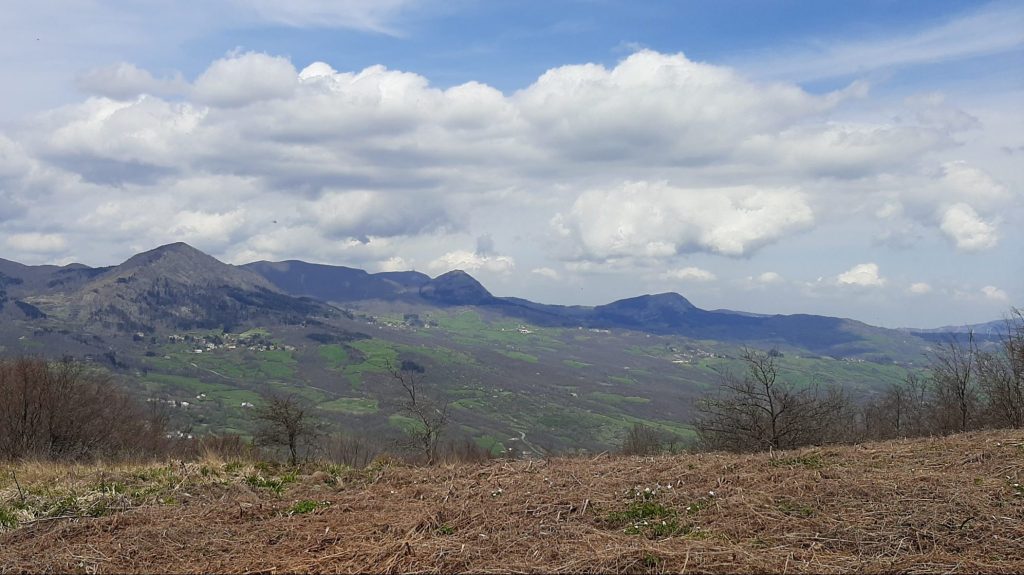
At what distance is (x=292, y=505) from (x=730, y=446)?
2486 centimetres

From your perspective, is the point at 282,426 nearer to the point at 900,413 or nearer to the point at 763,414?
the point at 763,414

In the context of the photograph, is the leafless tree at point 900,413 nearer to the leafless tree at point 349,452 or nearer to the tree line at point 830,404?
the tree line at point 830,404

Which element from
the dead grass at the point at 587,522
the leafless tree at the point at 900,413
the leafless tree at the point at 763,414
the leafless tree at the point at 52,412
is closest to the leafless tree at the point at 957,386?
the leafless tree at the point at 900,413

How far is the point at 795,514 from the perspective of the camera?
9375mm

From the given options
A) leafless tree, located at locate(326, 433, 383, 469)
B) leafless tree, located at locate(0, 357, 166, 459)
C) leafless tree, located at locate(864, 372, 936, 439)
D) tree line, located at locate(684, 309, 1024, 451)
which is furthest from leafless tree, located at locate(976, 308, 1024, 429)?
leafless tree, located at locate(0, 357, 166, 459)

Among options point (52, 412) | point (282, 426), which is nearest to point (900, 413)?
point (282, 426)

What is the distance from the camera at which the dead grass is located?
7.78 meters

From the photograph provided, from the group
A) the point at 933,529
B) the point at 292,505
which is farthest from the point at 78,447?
the point at 933,529

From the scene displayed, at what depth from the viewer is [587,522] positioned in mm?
9711

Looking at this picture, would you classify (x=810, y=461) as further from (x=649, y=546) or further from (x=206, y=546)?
(x=206, y=546)

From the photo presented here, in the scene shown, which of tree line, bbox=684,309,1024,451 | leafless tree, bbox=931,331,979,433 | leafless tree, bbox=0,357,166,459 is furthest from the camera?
leafless tree, bbox=0,357,166,459

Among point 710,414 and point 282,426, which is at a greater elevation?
point 710,414

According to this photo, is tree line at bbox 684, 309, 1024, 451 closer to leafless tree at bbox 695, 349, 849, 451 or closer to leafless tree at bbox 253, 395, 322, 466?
leafless tree at bbox 695, 349, 849, 451

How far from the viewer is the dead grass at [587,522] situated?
7781mm
